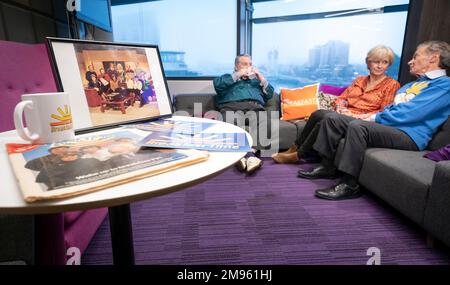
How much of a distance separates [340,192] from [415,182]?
55cm

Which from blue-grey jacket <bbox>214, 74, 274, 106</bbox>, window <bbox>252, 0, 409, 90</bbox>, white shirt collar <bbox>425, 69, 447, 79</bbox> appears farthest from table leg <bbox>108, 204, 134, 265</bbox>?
window <bbox>252, 0, 409, 90</bbox>

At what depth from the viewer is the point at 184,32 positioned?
12.3 ft

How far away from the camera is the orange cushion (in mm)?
2988

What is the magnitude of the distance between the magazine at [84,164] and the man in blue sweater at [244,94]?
88.7 inches

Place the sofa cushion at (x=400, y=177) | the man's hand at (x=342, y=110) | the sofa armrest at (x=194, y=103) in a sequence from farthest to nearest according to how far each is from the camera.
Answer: the sofa armrest at (x=194, y=103), the man's hand at (x=342, y=110), the sofa cushion at (x=400, y=177)

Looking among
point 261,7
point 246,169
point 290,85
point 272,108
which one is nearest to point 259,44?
point 261,7

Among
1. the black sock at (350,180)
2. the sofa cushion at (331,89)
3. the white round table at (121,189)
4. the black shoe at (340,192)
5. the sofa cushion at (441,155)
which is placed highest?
the white round table at (121,189)

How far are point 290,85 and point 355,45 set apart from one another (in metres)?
0.88

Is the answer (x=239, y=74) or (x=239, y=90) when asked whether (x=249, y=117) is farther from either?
(x=239, y=74)

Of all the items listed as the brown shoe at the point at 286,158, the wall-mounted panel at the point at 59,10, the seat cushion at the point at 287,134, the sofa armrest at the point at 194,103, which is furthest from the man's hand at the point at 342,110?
the wall-mounted panel at the point at 59,10

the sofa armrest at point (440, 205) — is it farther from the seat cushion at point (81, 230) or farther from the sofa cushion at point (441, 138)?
the seat cushion at point (81, 230)

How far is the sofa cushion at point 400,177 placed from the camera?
58.6 inches

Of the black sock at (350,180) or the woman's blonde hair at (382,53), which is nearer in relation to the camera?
the black sock at (350,180)

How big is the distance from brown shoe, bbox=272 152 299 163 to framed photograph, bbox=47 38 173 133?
1.91 m
